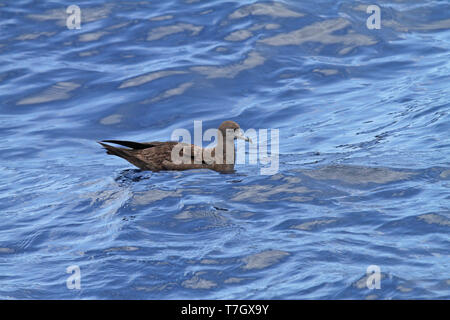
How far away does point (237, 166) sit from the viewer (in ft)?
36.4

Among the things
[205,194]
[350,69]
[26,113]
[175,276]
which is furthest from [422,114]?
[26,113]

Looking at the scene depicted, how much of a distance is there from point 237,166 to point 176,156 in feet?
3.64

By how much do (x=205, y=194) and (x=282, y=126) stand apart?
3.71 metres

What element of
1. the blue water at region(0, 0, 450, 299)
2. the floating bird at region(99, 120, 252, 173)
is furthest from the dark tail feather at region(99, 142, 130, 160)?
the blue water at region(0, 0, 450, 299)

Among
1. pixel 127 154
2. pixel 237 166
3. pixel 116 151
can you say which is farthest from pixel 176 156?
pixel 237 166

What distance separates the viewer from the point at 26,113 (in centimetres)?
1396

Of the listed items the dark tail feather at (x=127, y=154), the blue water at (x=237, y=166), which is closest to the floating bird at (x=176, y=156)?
the dark tail feather at (x=127, y=154)

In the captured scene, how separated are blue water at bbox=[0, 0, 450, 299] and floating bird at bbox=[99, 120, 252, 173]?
8.0 inches

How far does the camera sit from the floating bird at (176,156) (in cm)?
1053

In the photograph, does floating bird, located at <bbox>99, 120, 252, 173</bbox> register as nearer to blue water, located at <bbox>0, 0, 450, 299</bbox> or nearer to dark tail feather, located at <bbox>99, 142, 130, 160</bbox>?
dark tail feather, located at <bbox>99, 142, 130, 160</bbox>

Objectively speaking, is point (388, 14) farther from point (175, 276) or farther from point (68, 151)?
point (175, 276)

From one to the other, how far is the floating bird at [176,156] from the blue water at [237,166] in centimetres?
20

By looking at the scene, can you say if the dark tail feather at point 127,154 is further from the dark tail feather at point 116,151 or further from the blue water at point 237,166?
the blue water at point 237,166

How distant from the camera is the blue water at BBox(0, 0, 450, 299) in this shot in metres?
7.21
